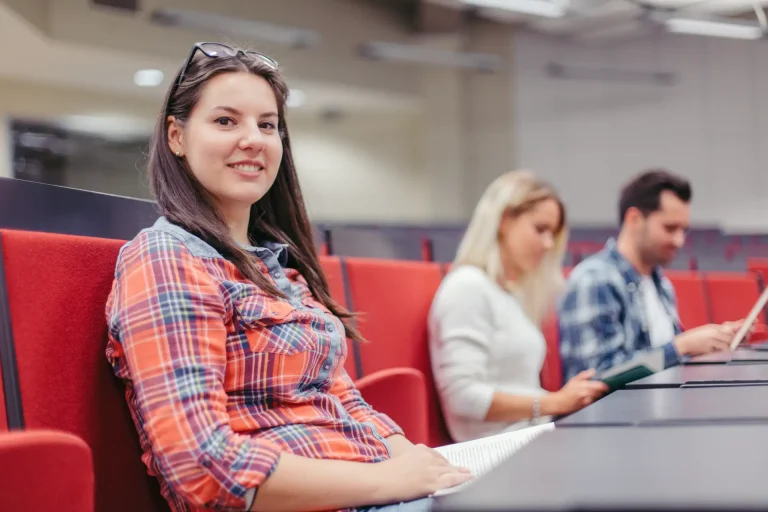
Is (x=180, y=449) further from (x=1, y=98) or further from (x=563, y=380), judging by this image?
(x=1, y=98)

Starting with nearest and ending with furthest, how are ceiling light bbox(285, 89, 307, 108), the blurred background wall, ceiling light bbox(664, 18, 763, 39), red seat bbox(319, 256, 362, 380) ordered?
1. red seat bbox(319, 256, 362, 380)
2. ceiling light bbox(664, 18, 763, 39)
3. the blurred background wall
4. ceiling light bbox(285, 89, 307, 108)

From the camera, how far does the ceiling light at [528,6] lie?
5.09m

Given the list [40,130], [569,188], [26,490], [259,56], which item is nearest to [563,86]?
[569,188]

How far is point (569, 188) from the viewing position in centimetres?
701

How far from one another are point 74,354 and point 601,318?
1.22 meters

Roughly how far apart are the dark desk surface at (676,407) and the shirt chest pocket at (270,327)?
1.08 ft

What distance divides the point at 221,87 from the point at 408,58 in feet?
17.0

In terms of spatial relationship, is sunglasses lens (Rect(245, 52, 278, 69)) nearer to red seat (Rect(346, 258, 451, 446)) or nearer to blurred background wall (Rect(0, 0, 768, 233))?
red seat (Rect(346, 258, 451, 446))

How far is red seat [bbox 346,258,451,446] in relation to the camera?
4.83ft

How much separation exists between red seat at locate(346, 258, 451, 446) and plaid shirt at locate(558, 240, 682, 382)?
0.34 m

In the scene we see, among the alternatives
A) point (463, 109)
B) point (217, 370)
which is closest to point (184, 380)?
point (217, 370)

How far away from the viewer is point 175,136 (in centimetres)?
98

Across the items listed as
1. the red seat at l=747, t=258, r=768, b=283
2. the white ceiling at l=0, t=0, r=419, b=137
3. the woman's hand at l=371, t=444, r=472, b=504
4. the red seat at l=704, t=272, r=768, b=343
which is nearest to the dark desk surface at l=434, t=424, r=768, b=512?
the woman's hand at l=371, t=444, r=472, b=504

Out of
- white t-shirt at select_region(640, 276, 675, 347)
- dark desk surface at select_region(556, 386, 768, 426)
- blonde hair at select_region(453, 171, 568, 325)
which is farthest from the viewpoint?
white t-shirt at select_region(640, 276, 675, 347)
